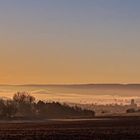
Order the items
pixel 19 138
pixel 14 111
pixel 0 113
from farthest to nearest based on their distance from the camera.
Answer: pixel 14 111 < pixel 0 113 < pixel 19 138

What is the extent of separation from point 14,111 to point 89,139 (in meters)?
131

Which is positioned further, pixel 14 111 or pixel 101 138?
pixel 14 111

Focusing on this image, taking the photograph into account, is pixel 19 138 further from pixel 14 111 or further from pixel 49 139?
pixel 14 111

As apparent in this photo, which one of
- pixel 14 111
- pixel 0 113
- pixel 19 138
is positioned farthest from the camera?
pixel 14 111

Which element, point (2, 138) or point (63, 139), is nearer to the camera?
point (63, 139)

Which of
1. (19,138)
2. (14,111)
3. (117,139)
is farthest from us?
(14,111)

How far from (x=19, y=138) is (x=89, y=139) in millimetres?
8112

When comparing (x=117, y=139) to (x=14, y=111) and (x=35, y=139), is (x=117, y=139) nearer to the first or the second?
(x=35, y=139)

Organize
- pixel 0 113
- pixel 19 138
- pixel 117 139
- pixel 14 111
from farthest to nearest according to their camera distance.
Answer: pixel 14 111 → pixel 0 113 → pixel 19 138 → pixel 117 139

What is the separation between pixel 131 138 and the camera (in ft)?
181

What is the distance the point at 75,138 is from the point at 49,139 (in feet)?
7.84

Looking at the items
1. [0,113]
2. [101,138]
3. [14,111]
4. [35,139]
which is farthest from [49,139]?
[14,111]

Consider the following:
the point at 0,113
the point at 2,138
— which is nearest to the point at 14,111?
the point at 0,113

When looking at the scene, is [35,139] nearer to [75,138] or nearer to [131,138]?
[75,138]
